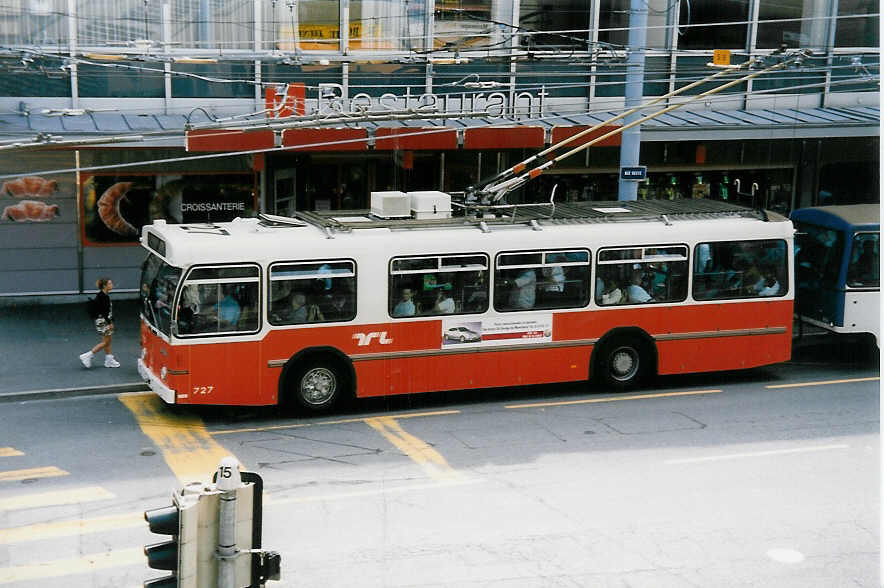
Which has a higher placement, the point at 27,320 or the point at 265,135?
the point at 265,135

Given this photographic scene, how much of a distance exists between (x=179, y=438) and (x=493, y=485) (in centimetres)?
414

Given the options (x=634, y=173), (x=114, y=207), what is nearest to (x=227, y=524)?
(x=634, y=173)

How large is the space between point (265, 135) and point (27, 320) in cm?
518

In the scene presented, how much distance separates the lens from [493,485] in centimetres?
1303

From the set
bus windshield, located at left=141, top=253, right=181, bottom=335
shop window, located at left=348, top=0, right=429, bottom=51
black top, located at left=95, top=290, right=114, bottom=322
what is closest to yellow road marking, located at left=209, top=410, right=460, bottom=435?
bus windshield, located at left=141, top=253, right=181, bottom=335

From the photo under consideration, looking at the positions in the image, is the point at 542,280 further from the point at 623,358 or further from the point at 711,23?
the point at 711,23

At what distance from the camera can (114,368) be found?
1769 centimetres

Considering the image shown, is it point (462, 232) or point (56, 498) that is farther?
point (462, 232)

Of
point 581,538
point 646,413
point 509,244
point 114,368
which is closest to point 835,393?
point 646,413

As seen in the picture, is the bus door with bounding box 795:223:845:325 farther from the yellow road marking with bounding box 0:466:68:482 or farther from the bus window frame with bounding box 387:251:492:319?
the yellow road marking with bounding box 0:466:68:482

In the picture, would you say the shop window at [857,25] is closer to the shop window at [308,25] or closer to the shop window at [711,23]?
the shop window at [711,23]

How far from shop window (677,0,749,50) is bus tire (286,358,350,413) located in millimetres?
12341

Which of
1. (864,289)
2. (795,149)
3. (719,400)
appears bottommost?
(719,400)

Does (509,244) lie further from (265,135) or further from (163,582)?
(163,582)
